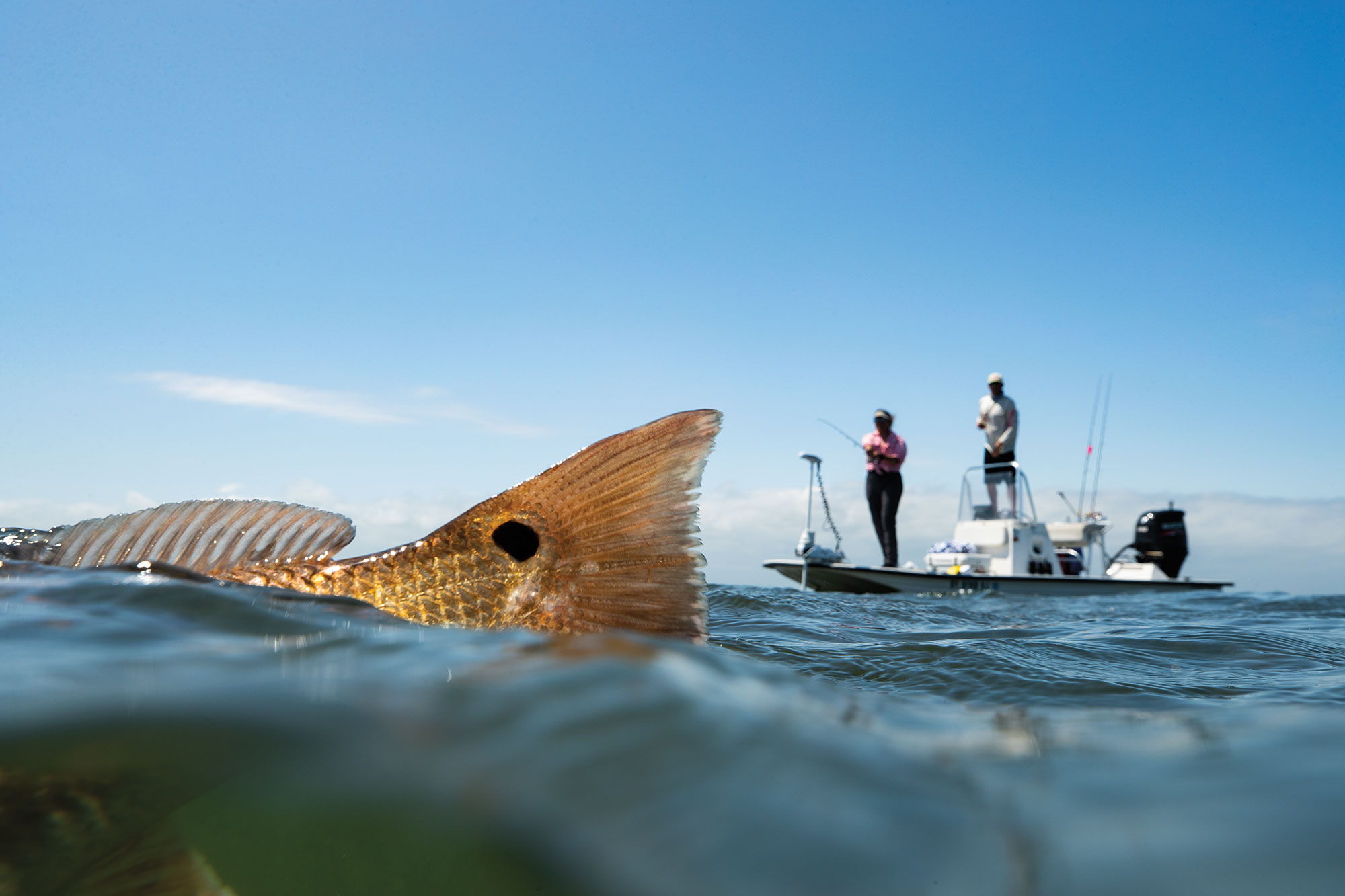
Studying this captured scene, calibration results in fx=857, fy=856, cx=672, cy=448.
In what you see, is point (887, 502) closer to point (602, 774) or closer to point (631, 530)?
point (631, 530)

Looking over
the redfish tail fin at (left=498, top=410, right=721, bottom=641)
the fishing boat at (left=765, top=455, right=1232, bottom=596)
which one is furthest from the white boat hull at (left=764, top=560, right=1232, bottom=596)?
the redfish tail fin at (left=498, top=410, right=721, bottom=641)

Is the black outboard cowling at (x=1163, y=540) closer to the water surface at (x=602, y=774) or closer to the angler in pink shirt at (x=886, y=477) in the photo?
the angler in pink shirt at (x=886, y=477)

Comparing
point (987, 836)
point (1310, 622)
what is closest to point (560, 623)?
point (987, 836)

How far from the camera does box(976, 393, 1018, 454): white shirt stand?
1143cm

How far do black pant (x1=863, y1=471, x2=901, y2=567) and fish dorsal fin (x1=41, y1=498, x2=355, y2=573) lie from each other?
9281mm

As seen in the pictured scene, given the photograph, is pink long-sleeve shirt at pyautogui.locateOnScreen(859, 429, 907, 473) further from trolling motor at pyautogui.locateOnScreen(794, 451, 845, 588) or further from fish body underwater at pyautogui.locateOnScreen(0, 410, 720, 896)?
fish body underwater at pyautogui.locateOnScreen(0, 410, 720, 896)

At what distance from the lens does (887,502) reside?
11.0 meters

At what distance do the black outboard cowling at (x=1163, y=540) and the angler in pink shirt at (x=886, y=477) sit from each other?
14.8 feet

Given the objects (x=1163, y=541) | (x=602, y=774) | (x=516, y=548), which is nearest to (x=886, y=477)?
(x=1163, y=541)

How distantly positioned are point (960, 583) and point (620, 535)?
364 inches

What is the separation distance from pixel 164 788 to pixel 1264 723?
4.28 feet

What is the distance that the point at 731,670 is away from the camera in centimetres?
119

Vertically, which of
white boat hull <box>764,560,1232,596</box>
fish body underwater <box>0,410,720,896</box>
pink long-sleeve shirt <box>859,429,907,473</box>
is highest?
pink long-sleeve shirt <box>859,429,907,473</box>

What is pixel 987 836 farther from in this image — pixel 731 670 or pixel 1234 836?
pixel 731 670
